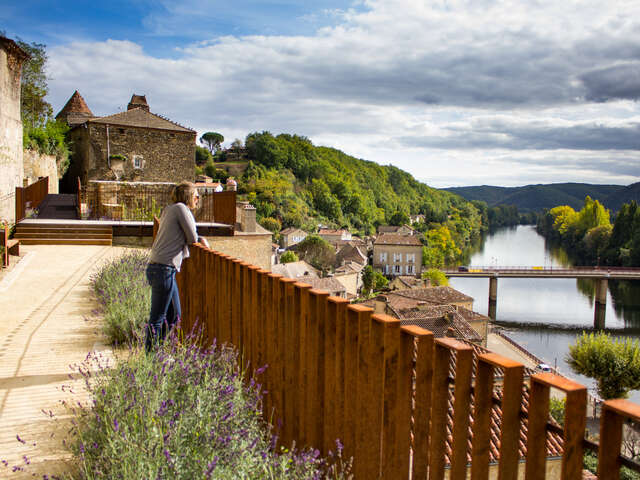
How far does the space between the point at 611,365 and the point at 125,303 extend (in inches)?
1256

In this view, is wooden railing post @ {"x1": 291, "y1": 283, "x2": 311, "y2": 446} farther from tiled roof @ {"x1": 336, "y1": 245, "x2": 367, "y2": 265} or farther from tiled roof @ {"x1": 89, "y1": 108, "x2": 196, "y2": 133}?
tiled roof @ {"x1": 336, "y1": 245, "x2": 367, "y2": 265}

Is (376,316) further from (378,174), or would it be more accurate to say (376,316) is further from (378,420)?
(378,174)

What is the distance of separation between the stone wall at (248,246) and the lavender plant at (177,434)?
7684mm

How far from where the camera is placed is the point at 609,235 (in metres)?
92.2

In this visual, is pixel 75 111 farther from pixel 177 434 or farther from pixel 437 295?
pixel 177 434

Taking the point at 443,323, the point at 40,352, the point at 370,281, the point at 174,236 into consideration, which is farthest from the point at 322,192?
the point at 174,236

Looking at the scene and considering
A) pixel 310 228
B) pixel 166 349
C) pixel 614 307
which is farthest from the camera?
pixel 310 228

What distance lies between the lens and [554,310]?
58.5 meters

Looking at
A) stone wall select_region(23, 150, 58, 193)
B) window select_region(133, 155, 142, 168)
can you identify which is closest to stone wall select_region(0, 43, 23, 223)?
stone wall select_region(23, 150, 58, 193)

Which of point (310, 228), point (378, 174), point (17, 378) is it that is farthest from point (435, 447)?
point (378, 174)

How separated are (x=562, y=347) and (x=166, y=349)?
1878 inches

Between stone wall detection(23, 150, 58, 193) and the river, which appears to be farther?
the river

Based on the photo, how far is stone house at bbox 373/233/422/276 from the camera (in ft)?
261

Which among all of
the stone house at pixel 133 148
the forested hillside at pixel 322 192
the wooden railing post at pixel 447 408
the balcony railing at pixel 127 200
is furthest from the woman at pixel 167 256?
the forested hillside at pixel 322 192
